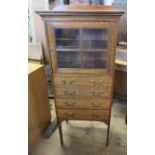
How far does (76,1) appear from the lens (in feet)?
6.50

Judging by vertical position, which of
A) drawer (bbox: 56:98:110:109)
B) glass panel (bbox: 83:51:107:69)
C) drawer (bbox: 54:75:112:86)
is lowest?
drawer (bbox: 56:98:110:109)

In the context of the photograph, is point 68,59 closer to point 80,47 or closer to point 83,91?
point 80,47

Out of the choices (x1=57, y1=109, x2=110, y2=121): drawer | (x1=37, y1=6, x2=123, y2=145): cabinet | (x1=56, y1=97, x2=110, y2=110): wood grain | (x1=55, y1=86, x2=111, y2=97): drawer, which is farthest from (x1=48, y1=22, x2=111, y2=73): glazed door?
(x1=57, y1=109, x2=110, y2=121): drawer

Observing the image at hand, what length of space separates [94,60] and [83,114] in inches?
19.1

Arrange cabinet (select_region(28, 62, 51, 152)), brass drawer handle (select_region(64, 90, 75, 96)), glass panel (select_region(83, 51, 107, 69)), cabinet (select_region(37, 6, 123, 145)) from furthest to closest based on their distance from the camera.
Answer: cabinet (select_region(28, 62, 51, 152)) < brass drawer handle (select_region(64, 90, 75, 96)) < glass panel (select_region(83, 51, 107, 69)) < cabinet (select_region(37, 6, 123, 145))

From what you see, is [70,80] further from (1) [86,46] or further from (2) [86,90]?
(1) [86,46]

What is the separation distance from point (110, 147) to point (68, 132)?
45 centimetres

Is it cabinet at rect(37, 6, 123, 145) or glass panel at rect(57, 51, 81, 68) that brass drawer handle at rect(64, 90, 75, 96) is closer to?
cabinet at rect(37, 6, 123, 145)

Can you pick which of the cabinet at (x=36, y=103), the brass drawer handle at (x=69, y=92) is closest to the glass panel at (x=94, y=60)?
the brass drawer handle at (x=69, y=92)

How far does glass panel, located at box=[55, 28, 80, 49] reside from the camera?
1283 millimetres

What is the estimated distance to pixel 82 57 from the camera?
4.50ft

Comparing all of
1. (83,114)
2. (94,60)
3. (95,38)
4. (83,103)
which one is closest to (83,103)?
(83,103)

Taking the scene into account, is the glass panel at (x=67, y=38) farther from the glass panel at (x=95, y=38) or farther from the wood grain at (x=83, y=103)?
the wood grain at (x=83, y=103)
